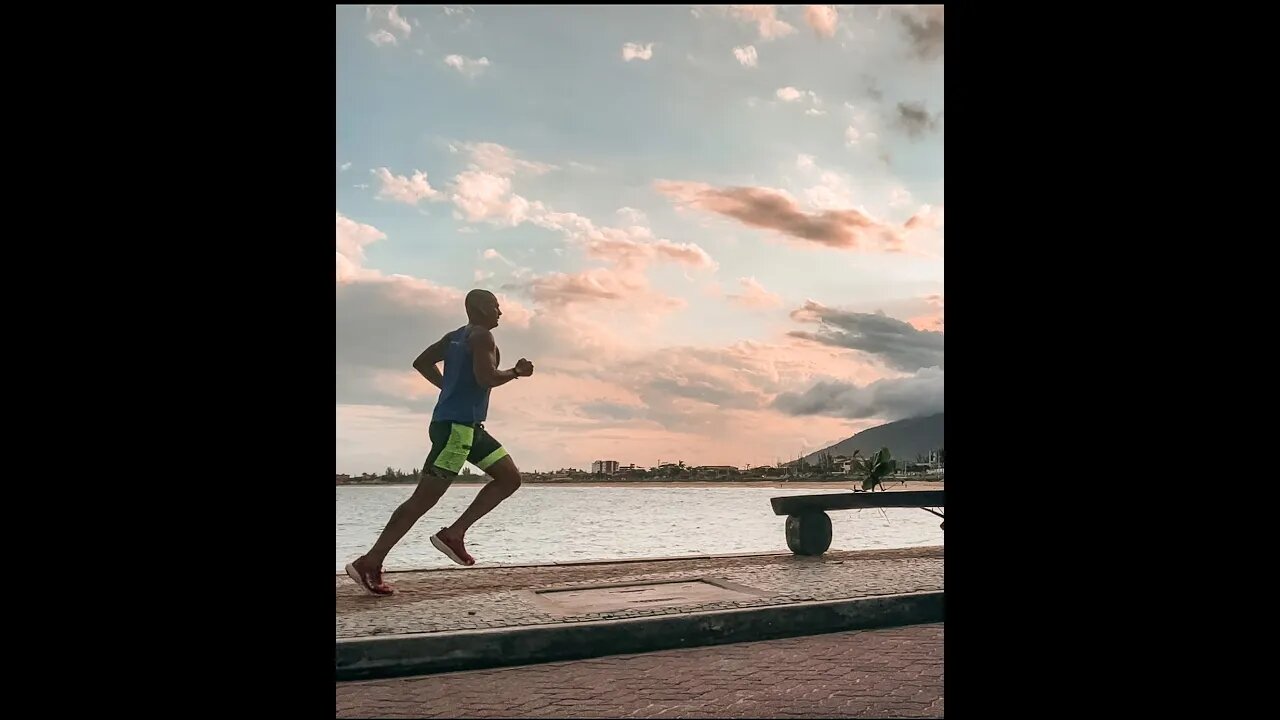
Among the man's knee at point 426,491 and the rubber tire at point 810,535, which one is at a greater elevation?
the man's knee at point 426,491

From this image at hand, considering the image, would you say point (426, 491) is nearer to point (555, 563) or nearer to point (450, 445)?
point (450, 445)

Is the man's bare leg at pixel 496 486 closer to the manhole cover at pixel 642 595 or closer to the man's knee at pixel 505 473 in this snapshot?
the man's knee at pixel 505 473

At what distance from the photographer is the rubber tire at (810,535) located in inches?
418

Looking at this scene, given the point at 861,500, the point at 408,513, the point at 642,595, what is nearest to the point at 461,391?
the point at 408,513

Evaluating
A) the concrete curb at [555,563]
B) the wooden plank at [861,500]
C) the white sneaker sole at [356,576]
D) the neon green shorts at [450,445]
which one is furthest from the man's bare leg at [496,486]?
the wooden plank at [861,500]

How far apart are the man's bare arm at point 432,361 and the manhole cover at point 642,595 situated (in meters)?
1.82

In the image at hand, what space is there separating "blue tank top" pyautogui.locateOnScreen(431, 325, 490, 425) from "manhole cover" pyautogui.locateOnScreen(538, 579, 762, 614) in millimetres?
1449

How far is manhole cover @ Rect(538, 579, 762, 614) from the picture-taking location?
6.68 metres
